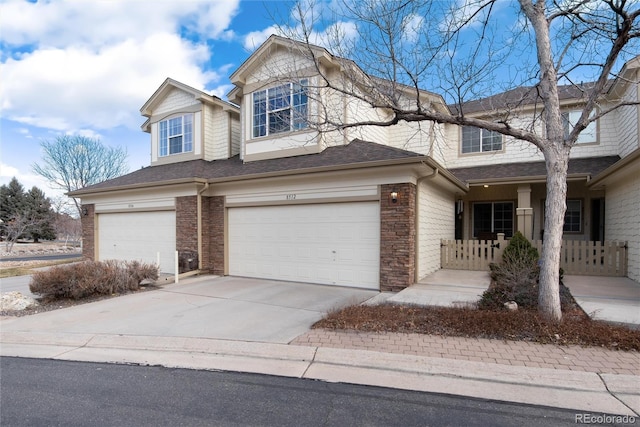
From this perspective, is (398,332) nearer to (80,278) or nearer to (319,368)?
(319,368)

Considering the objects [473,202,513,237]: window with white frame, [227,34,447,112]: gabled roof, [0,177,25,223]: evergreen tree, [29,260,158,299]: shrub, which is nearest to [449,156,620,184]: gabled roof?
[473,202,513,237]: window with white frame

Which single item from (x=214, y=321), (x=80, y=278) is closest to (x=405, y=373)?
(x=214, y=321)

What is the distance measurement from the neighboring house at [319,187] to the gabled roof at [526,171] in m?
0.08

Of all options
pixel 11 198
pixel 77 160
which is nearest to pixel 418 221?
pixel 77 160

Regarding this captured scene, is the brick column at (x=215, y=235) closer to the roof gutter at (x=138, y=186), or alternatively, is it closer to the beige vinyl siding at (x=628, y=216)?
the roof gutter at (x=138, y=186)

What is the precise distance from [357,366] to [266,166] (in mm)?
7613

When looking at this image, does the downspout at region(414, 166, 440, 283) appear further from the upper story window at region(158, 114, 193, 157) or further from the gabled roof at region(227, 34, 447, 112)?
the upper story window at region(158, 114, 193, 157)

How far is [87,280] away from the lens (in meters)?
7.96

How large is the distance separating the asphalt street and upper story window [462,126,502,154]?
495 inches

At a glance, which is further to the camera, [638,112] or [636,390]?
[638,112]

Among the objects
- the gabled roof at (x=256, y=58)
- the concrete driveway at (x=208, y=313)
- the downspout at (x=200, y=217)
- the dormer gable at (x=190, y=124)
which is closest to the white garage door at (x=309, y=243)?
the concrete driveway at (x=208, y=313)

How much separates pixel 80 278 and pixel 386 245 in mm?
7213

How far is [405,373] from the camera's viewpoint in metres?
4.01

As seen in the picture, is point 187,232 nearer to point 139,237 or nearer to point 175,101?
point 139,237
